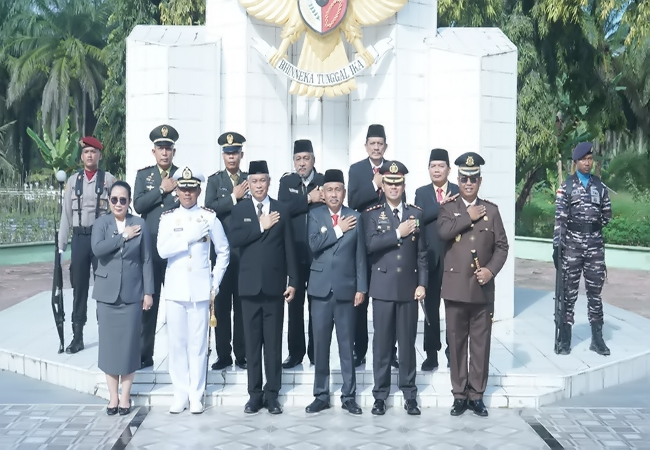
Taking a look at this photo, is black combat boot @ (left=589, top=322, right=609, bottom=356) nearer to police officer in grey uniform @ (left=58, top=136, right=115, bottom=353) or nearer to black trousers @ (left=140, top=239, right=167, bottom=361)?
black trousers @ (left=140, top=239, right=167, bottom=361)

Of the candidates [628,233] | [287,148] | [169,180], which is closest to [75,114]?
[628,233]

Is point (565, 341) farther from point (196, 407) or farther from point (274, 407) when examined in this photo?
point (196, 407)

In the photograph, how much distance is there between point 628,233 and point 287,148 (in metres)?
12.5

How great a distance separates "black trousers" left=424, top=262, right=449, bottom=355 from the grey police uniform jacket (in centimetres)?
232

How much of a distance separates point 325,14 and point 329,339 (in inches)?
167

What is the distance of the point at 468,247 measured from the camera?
6.23 meters

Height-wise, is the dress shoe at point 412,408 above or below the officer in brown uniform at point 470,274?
below

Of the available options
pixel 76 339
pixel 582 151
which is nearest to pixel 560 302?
pixel 582 151

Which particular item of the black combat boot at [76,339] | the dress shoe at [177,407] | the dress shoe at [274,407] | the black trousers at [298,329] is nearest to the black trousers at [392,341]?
the dress shoe at [274,407]

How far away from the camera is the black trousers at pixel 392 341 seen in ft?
20.6

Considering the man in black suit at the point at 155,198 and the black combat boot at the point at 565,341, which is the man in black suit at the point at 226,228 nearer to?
the man in black suit at the point at 155,198

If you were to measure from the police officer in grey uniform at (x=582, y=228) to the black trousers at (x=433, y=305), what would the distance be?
1.37 m

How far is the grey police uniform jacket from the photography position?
623 cm

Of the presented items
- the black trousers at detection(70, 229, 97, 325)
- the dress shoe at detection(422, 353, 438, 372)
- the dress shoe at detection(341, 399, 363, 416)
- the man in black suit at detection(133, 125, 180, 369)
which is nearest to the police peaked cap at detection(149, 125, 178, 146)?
the man in black suit at detection(133, 125, 180, 369)
